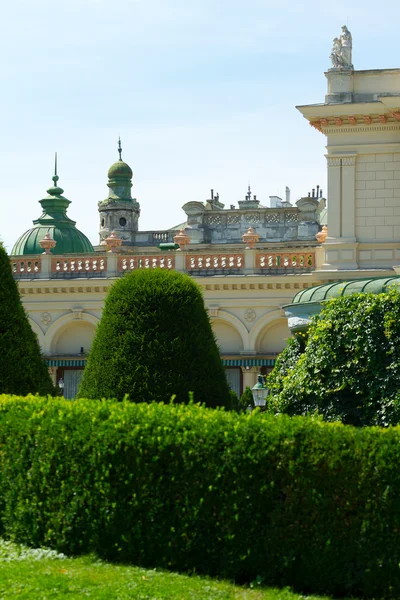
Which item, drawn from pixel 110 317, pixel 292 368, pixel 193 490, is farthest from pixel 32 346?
pixel 193 490

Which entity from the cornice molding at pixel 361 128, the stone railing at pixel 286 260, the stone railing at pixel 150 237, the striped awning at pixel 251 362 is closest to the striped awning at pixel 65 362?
the striped awning at pixel 251 362

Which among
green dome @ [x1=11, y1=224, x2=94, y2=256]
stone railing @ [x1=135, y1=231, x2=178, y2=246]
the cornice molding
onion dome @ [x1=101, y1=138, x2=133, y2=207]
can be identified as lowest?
green dome @ [x1=11, y1=224, x2=94, y2=256]

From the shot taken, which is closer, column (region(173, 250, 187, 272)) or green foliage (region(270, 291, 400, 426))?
green foliage (region(270, 291, 400, 426))

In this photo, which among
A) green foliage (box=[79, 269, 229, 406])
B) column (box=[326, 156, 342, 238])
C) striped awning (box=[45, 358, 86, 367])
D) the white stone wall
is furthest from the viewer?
striped awning (box=[45, 358, 86, 367])

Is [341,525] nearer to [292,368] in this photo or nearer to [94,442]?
[94,442]

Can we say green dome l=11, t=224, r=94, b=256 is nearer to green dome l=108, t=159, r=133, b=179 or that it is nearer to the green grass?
green dome l=108, t=159, r=133, b=179

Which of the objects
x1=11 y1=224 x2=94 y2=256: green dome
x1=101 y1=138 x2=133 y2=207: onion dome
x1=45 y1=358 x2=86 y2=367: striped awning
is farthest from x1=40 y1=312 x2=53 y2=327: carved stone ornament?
x1=101 y1=138 x2=133 y2=207: onion dome

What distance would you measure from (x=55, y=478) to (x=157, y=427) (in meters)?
1.30

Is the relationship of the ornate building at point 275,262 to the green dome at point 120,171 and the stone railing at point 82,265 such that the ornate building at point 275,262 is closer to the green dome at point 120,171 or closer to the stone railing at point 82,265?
Result: the stone railing at point 82,265

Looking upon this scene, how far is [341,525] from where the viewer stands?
11766 mm

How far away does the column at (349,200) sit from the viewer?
3919 cm

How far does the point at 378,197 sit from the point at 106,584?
28740 mm

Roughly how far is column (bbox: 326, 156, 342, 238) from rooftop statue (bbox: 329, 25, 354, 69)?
300cm

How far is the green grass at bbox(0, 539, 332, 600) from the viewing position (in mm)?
11320
